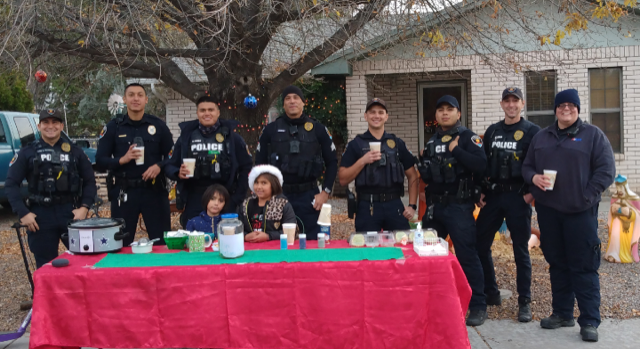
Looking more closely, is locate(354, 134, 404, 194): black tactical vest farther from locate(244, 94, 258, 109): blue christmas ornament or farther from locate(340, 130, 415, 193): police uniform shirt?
locate(244, 94, 258, 109): blue christmas ornament

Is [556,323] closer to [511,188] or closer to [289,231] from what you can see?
[511,188]

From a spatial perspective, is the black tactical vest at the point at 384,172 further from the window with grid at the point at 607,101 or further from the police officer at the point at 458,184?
the window with grid at the point at 607,101

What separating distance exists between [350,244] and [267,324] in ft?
2.92

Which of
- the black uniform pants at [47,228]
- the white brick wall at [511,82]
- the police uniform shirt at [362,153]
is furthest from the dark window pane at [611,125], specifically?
the black uniform pants at [47,228]

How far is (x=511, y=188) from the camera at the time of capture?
4.64 metres

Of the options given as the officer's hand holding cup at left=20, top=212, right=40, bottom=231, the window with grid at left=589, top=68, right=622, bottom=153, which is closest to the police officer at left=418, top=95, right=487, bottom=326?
the officer's hand holding cup at left=20, top=212, right=40, bottom=231

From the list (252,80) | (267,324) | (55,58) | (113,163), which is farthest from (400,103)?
(267,324)

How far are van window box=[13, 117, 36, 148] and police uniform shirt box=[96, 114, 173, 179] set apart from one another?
623 cm

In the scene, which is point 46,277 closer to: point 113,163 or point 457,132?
point 113,163

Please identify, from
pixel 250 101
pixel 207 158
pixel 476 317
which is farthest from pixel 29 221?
pixel 476 317

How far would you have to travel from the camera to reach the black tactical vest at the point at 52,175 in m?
4.61

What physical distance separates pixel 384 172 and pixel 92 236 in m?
2.39

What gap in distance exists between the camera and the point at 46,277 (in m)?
3.36

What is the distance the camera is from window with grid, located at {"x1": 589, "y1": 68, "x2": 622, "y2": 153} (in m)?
10.9
